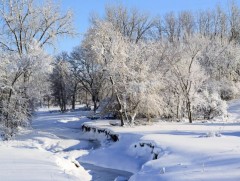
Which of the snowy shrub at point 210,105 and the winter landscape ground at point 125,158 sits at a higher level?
the snowy shrub at point 210,105

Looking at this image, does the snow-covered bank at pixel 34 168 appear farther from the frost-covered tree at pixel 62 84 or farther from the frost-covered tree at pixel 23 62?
the frost-covered tree at pixel 62 84

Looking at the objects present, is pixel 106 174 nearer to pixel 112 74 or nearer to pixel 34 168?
pixel 34 168

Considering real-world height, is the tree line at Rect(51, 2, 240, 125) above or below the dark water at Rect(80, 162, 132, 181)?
above

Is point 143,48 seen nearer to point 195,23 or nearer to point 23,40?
point 23,40

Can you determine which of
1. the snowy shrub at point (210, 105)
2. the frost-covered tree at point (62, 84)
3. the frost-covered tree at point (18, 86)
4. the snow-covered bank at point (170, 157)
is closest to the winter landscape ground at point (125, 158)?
the snow-covered bank at point (170, 157)

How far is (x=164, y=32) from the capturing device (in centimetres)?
6088

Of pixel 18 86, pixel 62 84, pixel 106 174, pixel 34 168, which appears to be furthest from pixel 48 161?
pixel 62 84

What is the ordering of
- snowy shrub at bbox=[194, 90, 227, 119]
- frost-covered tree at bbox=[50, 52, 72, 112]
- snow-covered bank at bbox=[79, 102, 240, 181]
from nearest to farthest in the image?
1. snow-covered bank at bbox=[79, 102, 240, 181]
2. snowy shrub at bbox=[194, 90, 227, 119]
3. frost-covered tree at bbox=[50, 52, 72, 112]

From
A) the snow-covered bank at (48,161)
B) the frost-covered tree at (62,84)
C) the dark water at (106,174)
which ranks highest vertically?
the frost-covered tree at (62,84)

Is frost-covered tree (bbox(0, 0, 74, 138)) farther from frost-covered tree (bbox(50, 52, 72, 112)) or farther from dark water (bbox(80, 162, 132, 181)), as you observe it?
frost-covered tree (bbox(50, 52, 72, 112))

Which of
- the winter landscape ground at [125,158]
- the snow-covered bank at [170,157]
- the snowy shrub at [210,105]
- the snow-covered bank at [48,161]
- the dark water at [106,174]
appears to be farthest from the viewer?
the snowy shrub at [210,105]

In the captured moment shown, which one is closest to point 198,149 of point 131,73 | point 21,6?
point 131,73

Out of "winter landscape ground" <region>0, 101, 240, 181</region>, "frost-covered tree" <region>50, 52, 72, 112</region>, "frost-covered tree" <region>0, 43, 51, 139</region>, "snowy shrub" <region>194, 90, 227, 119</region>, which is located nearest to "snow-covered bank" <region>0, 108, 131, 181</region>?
"winter landscape ground" <region>0, 101, 240, 181</region>

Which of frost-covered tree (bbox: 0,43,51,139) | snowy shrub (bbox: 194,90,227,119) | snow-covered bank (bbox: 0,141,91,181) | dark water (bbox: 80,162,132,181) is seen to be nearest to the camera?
snow-covered bank (bbox: 0,141,91,181)
